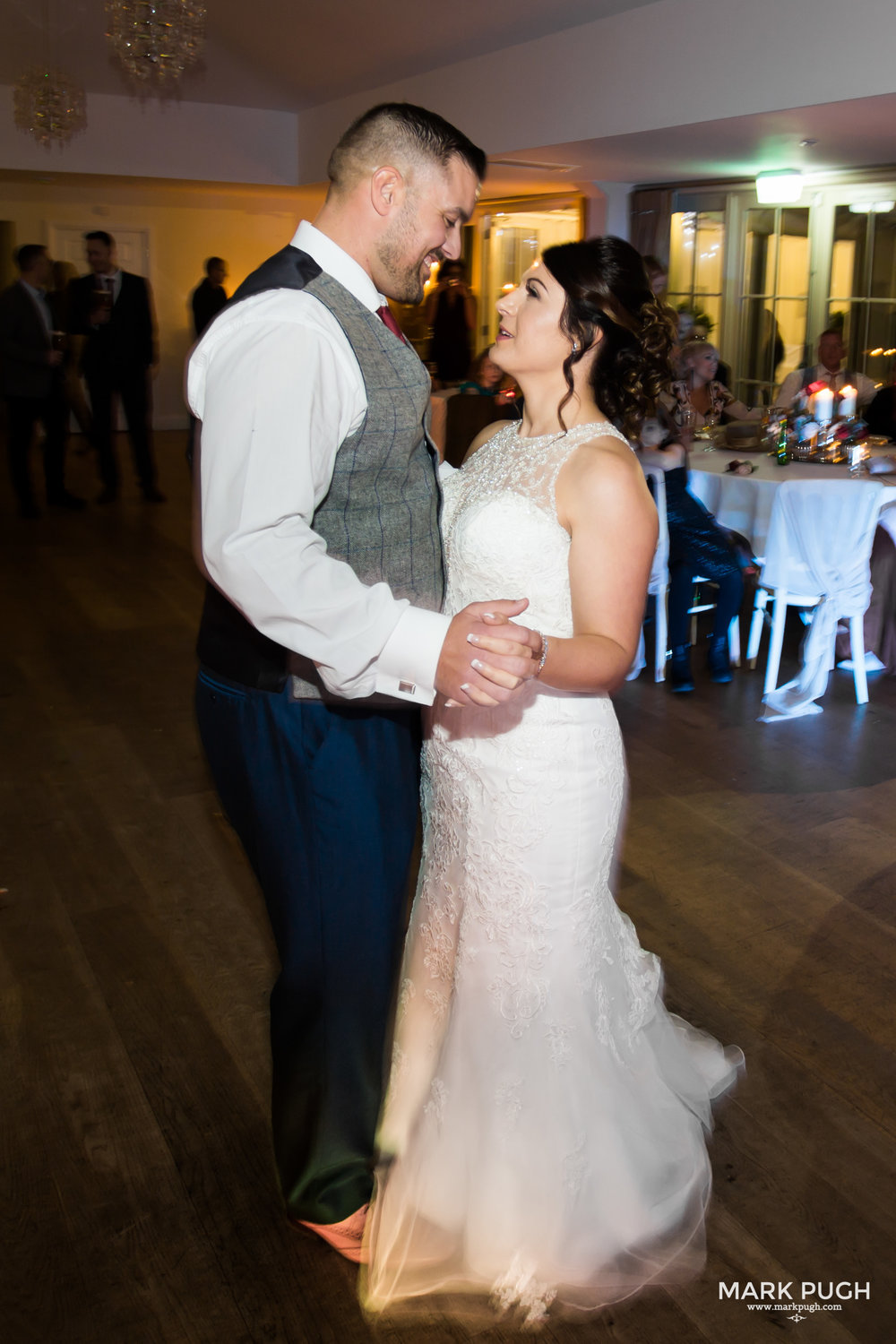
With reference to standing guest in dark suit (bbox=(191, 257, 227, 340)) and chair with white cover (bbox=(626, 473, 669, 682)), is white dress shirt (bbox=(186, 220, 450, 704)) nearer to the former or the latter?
chair with white cover (bbox=(626, 473, 669, 682))

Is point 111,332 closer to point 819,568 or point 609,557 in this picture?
point 819,568

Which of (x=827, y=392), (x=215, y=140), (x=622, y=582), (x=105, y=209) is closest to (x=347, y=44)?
(x=215, y=140)

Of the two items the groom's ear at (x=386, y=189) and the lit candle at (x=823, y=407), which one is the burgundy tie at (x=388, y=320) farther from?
the lit candle at (x=823, y=407)

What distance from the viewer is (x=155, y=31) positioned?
22.8 ft

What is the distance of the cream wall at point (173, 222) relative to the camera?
38.5 feet

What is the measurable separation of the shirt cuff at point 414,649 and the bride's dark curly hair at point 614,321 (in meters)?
0.64

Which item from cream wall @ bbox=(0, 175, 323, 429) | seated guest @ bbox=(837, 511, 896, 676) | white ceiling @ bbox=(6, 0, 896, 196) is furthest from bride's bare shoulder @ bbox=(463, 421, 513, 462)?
cream wall @ bbox=(0, 175, 323, 429)

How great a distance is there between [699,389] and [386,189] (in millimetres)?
4727

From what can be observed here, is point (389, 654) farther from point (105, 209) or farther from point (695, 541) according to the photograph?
point (105, 209)

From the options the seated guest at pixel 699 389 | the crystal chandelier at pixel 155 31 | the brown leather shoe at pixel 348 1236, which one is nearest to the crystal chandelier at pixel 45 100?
the crystal chandelier at pixel 155 31

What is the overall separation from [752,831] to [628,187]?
7879 millimetres

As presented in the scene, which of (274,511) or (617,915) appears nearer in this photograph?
(274,511)

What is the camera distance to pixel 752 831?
10.8 ft

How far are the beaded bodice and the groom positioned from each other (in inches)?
7.3
